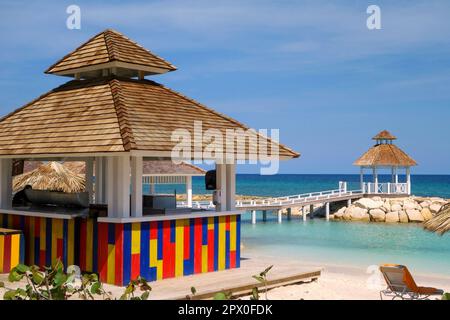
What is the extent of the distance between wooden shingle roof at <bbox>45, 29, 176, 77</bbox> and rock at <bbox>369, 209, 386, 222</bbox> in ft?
93.9

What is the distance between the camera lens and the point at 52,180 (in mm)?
19984

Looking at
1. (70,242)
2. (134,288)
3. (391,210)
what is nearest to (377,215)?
(391,210)

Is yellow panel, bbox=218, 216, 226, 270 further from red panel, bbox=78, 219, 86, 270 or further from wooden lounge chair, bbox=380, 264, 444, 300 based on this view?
wooden lounge chair, bbox=380, 264, 444, 300

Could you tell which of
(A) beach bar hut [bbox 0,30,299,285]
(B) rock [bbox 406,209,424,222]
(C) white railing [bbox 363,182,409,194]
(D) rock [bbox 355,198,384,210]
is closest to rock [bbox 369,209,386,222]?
(D) rock [bbox 355,198,384,210]

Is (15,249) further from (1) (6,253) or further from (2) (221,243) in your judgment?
(2) (221,243)

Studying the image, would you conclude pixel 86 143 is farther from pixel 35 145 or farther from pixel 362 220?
pixel 362 220

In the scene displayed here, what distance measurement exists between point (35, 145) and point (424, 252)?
19.2 m

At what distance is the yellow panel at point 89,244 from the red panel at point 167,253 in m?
1.26

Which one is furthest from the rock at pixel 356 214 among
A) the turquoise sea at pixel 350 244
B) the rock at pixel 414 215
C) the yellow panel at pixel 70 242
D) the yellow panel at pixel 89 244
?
the yellow panel at pixel 89 244

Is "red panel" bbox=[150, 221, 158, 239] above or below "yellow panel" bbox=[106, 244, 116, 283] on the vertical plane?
above

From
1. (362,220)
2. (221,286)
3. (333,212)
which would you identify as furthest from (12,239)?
(333,212)

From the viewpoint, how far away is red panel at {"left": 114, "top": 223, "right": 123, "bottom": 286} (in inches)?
398

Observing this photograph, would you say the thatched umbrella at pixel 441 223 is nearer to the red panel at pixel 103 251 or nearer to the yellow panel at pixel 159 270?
the yellow panel at pixel 159 270

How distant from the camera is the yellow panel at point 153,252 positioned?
34.4ft
